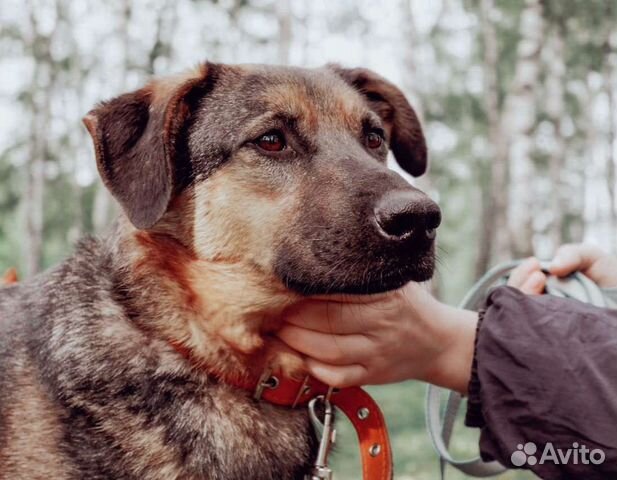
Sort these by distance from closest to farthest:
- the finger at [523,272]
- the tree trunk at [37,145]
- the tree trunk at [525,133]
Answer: the finger at [523,272] → the tree trunk at [525,133] → the tree trunk at [37,145]

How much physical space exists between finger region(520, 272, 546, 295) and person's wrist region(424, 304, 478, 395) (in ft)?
1.51

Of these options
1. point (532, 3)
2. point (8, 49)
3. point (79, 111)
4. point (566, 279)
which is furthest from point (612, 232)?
point (566, 279)

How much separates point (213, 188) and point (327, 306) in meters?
0.72

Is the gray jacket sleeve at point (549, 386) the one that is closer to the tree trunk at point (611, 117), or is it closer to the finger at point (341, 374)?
the finger at point (341, 374)

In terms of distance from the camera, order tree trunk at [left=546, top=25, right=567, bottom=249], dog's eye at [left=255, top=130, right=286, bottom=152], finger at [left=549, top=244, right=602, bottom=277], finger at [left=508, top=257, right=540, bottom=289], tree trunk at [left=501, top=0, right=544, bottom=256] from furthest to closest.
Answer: tree trunk at [left=546, top=25, right=567, bottom=249], tree trunk at [left=501, top=0, right=544, bottom=256], finger at [left=508, top=257, right=540, bottom=289], finger at [left=549, top=244, right=602, bottom=277], dog's eye at [left=255, top=130, right=286, bottom=152]

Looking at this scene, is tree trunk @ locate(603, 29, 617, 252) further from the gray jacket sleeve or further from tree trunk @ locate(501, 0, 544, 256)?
the gray jacket sleeve

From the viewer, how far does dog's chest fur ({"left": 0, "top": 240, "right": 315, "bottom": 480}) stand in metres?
2.62

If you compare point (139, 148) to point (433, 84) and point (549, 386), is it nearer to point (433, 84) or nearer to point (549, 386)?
point (549, 386)

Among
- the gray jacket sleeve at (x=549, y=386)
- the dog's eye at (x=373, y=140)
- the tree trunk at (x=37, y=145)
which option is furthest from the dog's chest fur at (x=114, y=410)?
the tree trunk at (x=37, y=145)

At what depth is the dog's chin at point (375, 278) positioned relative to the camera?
8.36 feet

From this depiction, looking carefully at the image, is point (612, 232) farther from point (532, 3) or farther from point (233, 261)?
point (233, 261)

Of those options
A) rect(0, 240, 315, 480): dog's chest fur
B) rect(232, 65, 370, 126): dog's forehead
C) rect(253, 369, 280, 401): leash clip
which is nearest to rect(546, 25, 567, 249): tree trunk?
rect(232, 65, 370, 126): dog's forehead

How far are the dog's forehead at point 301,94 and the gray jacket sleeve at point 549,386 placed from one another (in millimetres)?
1170

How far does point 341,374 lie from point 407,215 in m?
0.69
